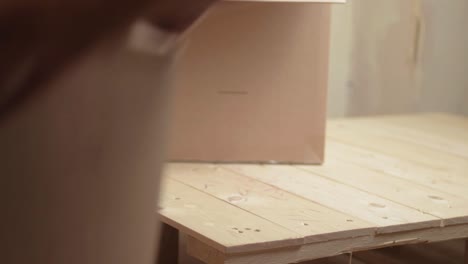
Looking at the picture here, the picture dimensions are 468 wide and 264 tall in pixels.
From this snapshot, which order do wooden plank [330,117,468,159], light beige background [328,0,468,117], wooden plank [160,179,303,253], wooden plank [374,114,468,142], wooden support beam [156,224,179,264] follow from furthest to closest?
light beige background [328,0,468,117] → wooden plank [374,114,468,142] → wooden plank [330,117,468,159] → wooden support beam [156,224,179,264] → wooden plank [160,179,303,253]

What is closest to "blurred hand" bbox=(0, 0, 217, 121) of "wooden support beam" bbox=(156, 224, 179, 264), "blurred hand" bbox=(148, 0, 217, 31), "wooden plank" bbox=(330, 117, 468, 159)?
"blurred hand" bbox=(148, 0, 217, 31)

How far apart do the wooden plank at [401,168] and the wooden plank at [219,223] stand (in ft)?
1.27

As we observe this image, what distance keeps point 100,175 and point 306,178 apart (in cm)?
98

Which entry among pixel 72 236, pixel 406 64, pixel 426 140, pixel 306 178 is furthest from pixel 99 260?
pixel 406 64

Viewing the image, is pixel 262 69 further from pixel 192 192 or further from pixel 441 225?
pixel 441 225

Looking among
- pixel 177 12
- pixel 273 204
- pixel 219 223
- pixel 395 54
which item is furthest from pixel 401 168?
pixel 177 12

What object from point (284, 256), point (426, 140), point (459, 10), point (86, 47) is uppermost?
point (459, 10)

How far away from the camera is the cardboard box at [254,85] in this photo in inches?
54.2

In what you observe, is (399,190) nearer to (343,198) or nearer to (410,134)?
(343,198)

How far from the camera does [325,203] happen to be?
1.25 m

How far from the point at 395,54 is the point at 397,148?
51 centimetres

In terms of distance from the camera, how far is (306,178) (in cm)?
138

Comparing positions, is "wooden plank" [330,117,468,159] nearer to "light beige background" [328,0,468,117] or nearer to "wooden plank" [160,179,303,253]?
"light beige background" [328,0,468,117]

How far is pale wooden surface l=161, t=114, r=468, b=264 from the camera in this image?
107 cm
